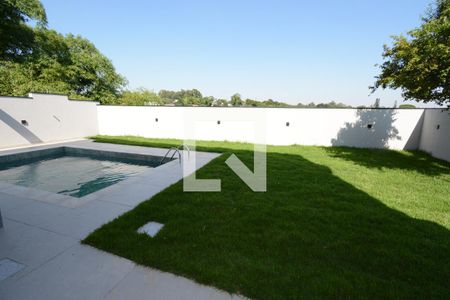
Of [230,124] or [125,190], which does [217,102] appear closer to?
[230,124]

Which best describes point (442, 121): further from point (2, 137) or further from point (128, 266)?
point (2, 137)

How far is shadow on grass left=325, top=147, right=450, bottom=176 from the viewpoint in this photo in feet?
20.2

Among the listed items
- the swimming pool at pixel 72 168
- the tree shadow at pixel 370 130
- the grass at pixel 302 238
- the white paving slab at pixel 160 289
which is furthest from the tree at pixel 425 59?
the swimming pool at pixel 72 168

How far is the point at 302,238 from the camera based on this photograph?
2613 millimetres

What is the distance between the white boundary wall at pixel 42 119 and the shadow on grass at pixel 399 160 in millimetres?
12023

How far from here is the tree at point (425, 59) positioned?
4.14m

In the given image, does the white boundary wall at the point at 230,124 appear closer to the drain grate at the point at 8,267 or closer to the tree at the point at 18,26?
the tree at the point at 18,26

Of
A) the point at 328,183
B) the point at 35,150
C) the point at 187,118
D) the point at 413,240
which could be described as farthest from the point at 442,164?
the point at 35,150

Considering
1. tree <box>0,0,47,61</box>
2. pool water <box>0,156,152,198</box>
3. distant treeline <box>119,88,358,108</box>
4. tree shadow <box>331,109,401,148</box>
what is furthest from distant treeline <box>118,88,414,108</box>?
tree <box>0,0,47,61</box>

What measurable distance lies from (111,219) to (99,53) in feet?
68.3

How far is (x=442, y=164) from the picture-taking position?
22.0ft

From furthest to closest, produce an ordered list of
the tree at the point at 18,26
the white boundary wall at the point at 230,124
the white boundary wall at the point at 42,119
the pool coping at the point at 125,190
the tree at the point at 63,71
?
the tree at the point at 63,71
the tree at the point at 18,26
the white boundary wall at the point at 230,124
the white boundary wall at the point at 42,119
the pool coping at the point at 125,190

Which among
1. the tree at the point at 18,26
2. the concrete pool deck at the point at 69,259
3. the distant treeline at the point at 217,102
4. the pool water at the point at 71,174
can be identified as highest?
the tree at the point at 18,26

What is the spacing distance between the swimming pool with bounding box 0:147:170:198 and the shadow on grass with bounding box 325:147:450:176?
265 inches
